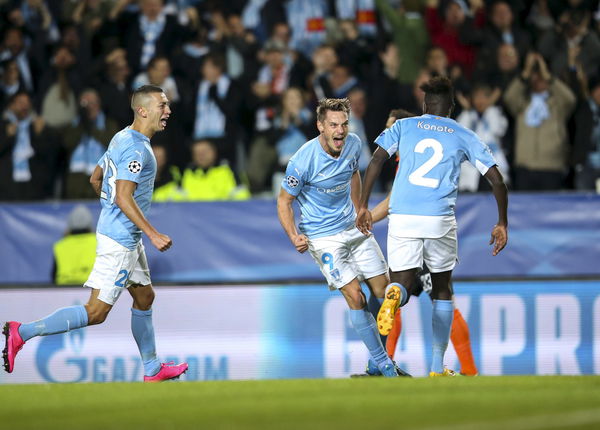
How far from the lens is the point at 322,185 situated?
28.0 feet

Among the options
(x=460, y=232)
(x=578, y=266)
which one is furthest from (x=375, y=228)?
(x=578, y=266)

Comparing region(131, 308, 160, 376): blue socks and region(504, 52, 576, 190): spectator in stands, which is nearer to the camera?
region(131, 308, 160, 376): blue socks

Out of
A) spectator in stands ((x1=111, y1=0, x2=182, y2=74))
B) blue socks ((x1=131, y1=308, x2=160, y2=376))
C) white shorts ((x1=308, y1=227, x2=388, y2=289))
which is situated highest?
spectator in stands ((x1=111, y1=0, x2=182, y2=74))

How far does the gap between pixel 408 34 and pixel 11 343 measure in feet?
24.0

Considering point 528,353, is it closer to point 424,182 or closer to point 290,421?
point 424,182

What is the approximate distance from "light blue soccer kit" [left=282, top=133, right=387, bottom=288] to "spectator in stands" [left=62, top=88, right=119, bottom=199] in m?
5.13

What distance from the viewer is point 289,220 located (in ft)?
27.6

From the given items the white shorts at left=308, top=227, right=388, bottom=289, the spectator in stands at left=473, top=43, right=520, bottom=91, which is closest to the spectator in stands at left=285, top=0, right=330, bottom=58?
the spectator in stands at left=473, top=43, right=520, bottom=91

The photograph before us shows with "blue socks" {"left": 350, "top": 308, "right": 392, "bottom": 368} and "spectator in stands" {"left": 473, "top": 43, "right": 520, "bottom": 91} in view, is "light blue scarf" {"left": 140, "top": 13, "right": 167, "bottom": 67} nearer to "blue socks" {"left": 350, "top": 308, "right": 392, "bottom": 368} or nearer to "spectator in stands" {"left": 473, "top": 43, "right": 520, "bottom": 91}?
"spectator in stands" {"left": 473, "top": 43, "right": 520, "bottom": 91}

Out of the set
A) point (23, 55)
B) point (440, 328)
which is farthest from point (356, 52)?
point (440, 328)

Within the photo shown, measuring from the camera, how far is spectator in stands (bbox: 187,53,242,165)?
13414mm

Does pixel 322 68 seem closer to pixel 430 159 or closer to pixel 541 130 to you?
pixel 541 130

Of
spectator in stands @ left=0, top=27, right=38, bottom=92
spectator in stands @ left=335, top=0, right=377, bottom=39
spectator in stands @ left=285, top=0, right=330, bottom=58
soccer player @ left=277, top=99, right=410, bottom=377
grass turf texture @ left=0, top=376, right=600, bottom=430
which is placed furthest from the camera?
spectator in stands @ left=0, top=27, right=38, bottom=92

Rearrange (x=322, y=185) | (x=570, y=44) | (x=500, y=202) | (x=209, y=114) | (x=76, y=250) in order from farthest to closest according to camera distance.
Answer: (x=209, y=114)
(x=570, y=44)
(x=76, y=250)
(x=322, y=185)
(x=500, y=202)
